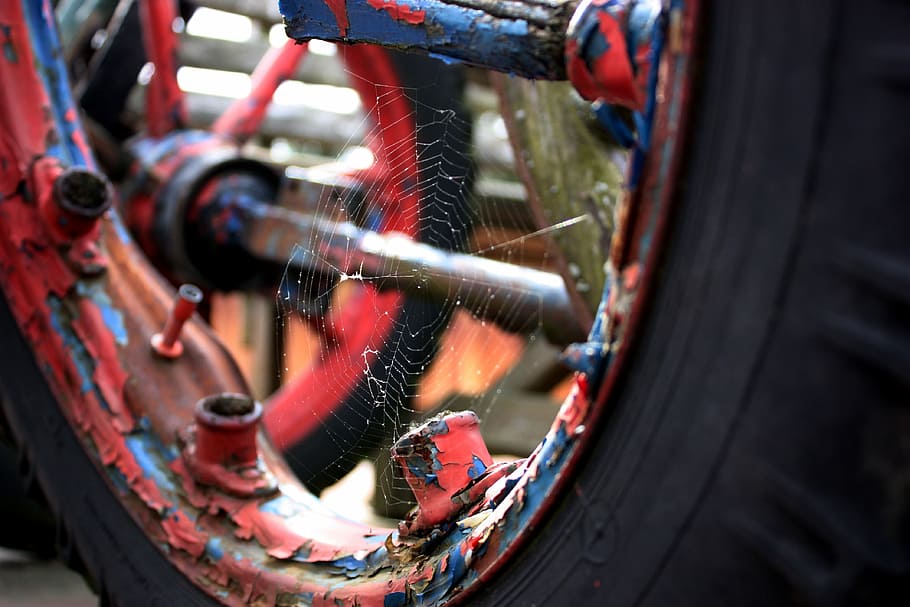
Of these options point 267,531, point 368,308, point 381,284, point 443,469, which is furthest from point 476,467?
point 368,308

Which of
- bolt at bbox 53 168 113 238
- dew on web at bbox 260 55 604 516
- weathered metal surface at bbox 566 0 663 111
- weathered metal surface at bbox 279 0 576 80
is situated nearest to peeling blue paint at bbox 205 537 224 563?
bolt at bbox 53 168 113 238

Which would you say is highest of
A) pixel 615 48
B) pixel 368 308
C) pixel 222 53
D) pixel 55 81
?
pixel 615 48

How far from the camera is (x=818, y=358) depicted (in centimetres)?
47

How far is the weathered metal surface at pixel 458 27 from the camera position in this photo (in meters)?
0.66

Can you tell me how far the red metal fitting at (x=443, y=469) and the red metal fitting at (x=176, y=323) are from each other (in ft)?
1.31

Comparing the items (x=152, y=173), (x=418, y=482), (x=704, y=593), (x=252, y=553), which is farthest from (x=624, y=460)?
(x=152, y=173)

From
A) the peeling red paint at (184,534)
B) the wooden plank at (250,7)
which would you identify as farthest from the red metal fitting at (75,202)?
the wooden plank at (250,7)

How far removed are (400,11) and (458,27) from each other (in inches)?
2.9

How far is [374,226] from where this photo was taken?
6.96ft

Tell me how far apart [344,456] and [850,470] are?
65.5 inches

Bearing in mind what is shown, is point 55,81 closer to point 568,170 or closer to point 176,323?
point 176,323

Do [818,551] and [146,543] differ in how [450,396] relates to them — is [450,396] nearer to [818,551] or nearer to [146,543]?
[146,543]

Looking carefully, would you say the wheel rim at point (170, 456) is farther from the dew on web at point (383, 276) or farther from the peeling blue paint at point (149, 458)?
the dew on web at point (383, 276)

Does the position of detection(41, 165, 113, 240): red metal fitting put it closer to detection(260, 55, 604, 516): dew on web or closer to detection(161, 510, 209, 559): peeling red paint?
detection(161, 510, 209, 559): peeling red paint
